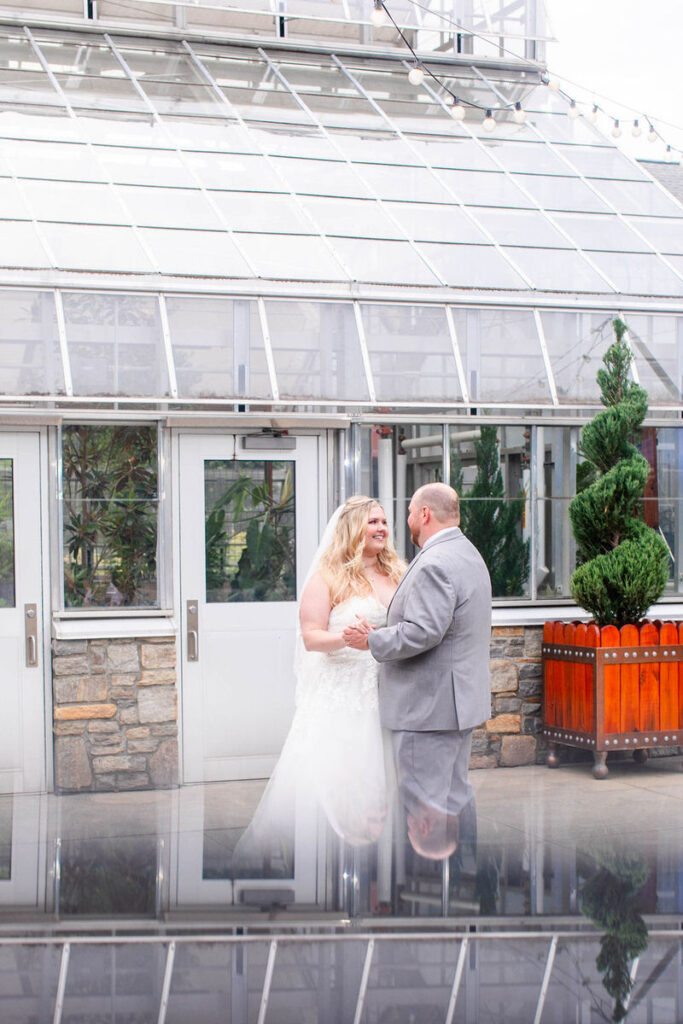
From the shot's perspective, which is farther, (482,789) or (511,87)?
(511,87)

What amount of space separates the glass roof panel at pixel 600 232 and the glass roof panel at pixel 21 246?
4.43 meters

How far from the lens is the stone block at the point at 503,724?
931cm

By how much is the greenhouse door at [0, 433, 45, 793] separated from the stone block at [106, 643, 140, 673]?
0.47 meters

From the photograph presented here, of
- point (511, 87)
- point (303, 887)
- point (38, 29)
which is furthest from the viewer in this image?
point (511, 87)

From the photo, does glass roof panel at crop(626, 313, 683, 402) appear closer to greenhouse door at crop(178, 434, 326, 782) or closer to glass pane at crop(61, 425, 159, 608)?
greenhouse door at crop(178, 434, 326, 782)

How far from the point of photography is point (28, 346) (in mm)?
→ 8484

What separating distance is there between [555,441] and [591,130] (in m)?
4.02

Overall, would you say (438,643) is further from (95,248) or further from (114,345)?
(95,248)

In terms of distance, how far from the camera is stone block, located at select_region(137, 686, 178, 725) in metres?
8.64

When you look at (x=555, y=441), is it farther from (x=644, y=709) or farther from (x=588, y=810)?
(x=588, y=810)

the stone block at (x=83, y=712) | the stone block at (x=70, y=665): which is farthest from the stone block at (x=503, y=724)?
the stone block at (x=70, y=665)

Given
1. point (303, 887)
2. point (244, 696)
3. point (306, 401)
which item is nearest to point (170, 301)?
point (306, 401)

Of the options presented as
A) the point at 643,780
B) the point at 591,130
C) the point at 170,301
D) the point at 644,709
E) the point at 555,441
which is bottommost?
the point at 643,780

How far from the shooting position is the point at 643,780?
358 inches
